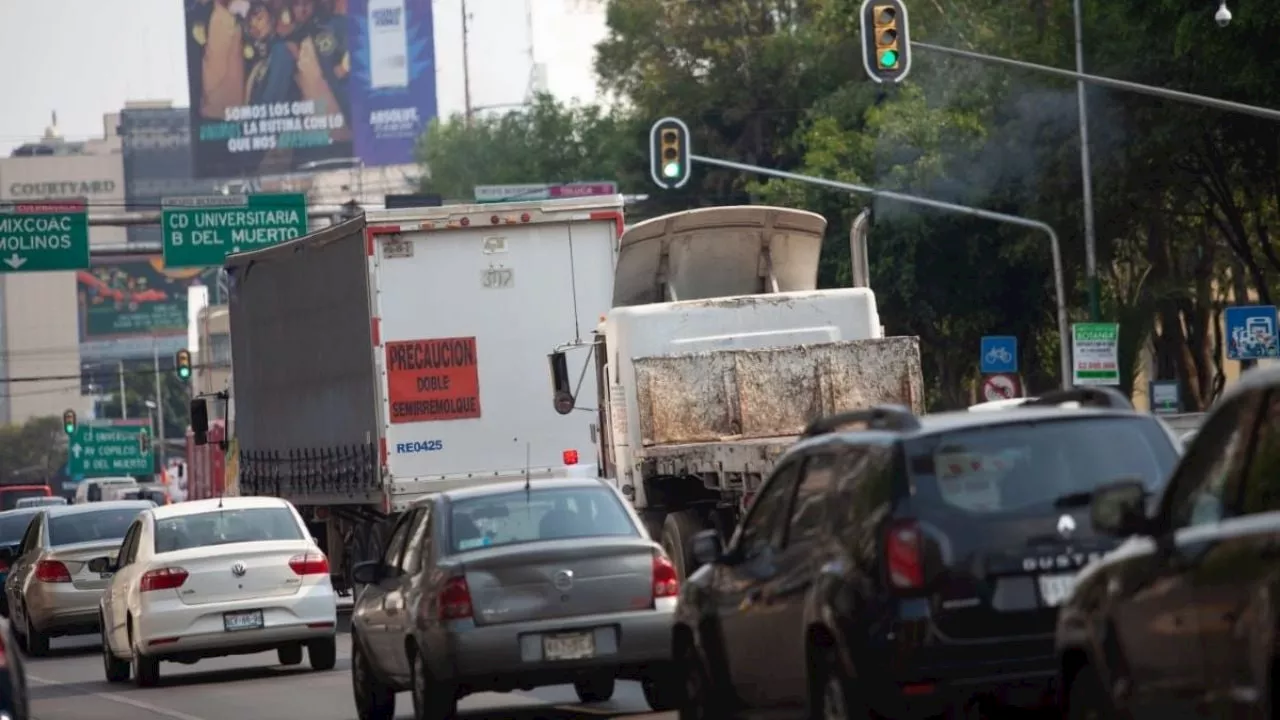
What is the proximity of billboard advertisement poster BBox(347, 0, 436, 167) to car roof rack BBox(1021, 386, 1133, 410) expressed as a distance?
15766cm

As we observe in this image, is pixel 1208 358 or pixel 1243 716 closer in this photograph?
pixel 1243 716

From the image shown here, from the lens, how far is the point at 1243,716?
7.09 m

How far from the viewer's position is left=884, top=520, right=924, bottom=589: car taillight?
390 inches

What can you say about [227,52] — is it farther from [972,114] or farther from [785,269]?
[785,269]

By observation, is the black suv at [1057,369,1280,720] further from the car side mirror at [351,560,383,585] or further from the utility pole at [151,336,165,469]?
the utility pole at [151,336,165,469]

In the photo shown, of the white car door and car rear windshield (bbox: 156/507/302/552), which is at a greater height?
car rear windshield (bbox: 156/507/302/552)

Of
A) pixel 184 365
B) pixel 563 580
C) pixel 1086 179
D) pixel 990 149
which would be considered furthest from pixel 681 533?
pixel 184 365

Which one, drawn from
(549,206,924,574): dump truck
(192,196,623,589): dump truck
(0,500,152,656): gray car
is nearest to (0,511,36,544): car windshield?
(0,500,152,656): gray car

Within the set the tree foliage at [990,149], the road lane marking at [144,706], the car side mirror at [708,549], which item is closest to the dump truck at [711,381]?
the road lane marking at [144,706]

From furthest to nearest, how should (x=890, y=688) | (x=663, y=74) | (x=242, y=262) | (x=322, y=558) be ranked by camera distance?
(x=663, y=74)
(x=242, y=262)
(x=322, y=558)
(x=890, y=688)

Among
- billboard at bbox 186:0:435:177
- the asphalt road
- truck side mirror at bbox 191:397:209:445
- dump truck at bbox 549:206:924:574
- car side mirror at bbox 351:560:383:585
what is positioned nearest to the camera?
car side mirror at bbox 351:560:383:585

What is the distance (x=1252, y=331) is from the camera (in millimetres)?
34281

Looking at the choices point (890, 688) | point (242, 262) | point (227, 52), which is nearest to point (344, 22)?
point (227, 52)

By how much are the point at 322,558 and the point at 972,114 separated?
35.9 meters
